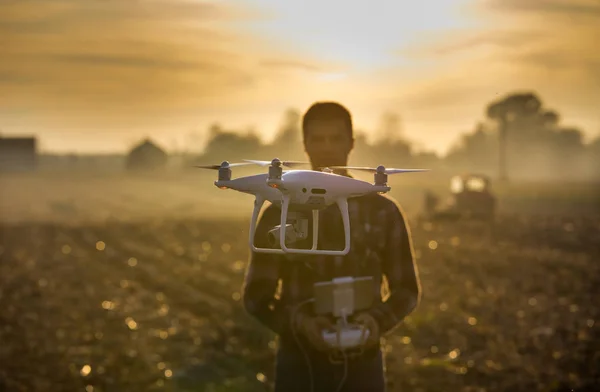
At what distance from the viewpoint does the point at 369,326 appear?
3.38m

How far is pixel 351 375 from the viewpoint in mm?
3600

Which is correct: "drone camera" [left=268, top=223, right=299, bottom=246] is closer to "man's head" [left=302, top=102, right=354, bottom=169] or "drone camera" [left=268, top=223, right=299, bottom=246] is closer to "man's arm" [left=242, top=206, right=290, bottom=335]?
"man's head" [left=302, top=102, right=354, bottom=169]

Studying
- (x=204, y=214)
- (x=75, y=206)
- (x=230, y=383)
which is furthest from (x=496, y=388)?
(x=75, y=206)

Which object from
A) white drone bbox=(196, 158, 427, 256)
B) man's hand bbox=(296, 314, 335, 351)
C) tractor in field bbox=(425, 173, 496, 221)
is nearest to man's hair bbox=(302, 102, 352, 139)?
man's hand bbox=(296, 314, 335, 351)

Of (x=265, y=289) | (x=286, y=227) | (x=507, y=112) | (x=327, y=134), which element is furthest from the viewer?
(x=507, y=112)

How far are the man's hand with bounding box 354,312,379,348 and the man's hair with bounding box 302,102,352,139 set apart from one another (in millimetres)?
808

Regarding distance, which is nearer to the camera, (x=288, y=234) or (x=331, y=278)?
(x=288, y=234)

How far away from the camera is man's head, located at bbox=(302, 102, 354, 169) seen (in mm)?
3280

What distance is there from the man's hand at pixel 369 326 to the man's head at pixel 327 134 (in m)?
0.67

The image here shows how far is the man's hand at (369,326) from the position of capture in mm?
3357

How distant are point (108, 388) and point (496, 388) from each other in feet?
12.7

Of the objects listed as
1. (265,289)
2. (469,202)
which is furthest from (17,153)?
(265,289)

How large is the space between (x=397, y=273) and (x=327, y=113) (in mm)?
897

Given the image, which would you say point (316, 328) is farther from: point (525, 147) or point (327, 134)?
point (525, 147)
